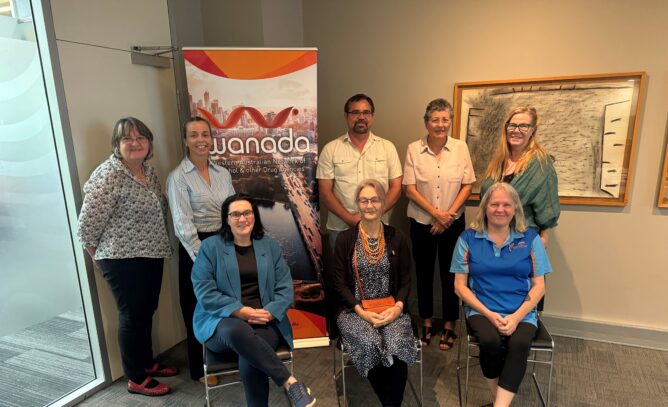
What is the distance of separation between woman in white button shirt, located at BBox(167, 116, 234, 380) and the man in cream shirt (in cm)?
72

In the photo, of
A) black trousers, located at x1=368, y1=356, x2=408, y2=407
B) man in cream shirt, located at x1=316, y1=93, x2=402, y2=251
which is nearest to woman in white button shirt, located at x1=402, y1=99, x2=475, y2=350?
man in cream shirt, located at x1=316, y1=93, x2=402, y2=251

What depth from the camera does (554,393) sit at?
7.78ft

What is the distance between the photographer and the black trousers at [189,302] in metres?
2.41

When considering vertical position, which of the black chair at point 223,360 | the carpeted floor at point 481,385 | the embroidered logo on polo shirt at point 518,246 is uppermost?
the embroidered logo on polo shirt at point 518,246

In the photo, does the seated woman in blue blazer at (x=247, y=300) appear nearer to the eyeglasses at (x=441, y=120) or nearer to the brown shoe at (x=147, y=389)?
the brown shoe at (x=147, y=389)

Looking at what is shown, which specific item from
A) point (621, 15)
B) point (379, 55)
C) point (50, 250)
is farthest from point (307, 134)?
point (621, 15)

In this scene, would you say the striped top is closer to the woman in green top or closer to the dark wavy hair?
the dark wavy hair

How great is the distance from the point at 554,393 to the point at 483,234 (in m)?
1.13

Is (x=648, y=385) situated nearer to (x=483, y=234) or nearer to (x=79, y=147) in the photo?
(x=483, y=234)

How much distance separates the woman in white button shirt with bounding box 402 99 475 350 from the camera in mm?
2723

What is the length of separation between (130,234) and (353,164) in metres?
1.46

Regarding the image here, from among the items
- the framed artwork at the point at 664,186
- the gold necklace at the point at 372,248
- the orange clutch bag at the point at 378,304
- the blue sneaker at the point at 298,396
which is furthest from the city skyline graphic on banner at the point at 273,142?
the framed artwork at the point at 664,186

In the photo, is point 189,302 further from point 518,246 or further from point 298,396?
point 518,246

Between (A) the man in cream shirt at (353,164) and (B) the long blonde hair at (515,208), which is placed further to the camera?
(A) the man in cream shirt at (353,164)
